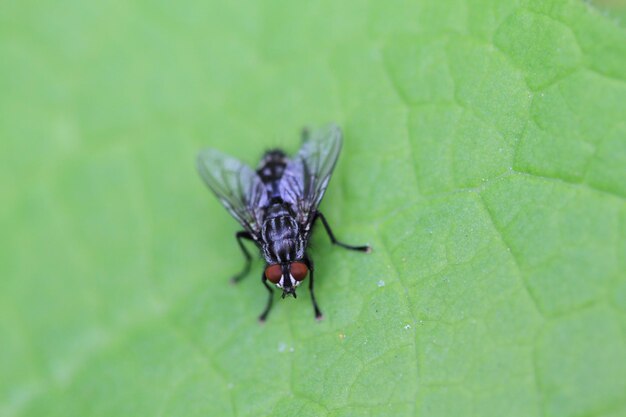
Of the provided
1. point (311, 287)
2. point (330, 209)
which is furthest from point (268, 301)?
point (330, 209)

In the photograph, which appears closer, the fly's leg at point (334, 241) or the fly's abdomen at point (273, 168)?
the fly's leg at point (334, 241)

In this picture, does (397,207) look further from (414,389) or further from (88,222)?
(88,222)

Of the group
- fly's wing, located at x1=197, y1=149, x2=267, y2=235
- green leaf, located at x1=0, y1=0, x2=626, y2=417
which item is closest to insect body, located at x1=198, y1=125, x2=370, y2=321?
fly's wing, located at x1=197, y1=149, x2=267, y2=235

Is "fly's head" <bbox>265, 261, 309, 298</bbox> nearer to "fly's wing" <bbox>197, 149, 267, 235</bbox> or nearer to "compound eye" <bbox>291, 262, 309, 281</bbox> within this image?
"compound eye" <bbox>291, 262, 309, 281</bbox>

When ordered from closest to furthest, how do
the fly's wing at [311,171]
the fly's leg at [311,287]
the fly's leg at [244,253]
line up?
the fly's leg at [311,287] → the fly's wing at [311,171] → the fly's leg at [244,253]

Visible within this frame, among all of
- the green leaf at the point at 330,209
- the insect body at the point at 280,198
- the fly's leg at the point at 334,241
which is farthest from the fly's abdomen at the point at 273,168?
the fly's leg at the point at 334,241

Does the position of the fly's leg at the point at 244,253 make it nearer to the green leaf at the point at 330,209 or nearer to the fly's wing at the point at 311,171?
the green leaf at the point at 330,209

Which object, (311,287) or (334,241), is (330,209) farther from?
(311,287)
